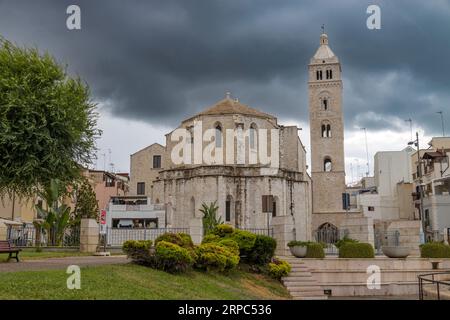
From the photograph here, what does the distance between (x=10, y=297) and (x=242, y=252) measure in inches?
462

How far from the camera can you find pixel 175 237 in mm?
16781

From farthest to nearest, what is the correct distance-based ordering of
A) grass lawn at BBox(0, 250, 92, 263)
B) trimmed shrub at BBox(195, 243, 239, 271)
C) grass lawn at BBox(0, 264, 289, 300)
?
grass lawn at BBox(0, 250, 92, 263)
trimmed shrub at BBox(195, 243, 239, 271)
grass lawn at BBox(0, 264, 289, 300)

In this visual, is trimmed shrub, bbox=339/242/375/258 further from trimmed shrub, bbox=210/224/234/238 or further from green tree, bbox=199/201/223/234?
green tree, bbox=199/201/223/234

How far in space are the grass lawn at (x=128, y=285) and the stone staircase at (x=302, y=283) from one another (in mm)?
1358

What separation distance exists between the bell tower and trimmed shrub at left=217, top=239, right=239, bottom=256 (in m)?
38.3

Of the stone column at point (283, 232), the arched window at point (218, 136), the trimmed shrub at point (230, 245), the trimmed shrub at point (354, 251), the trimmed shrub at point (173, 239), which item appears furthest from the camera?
the arched window at point (218, 136)

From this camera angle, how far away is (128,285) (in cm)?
1170

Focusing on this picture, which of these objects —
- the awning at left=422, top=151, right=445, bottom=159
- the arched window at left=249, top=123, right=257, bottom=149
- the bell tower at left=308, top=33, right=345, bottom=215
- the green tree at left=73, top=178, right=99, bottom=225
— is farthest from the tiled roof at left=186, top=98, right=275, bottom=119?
the awning at left=422, top=151, right=445, bottom=159

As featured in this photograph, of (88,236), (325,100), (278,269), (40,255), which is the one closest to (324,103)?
(325,100)

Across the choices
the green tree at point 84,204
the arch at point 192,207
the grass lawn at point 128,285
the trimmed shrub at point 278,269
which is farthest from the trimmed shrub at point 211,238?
the green tree at point 84,204

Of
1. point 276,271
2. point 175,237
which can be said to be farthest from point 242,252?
point 175,237

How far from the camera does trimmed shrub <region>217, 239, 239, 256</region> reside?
62.6 ft

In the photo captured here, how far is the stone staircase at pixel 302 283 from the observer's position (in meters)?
18.7

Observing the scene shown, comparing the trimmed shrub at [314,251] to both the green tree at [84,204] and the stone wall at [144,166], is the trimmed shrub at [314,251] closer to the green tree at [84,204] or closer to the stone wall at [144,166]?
the green tree at [84,204]
